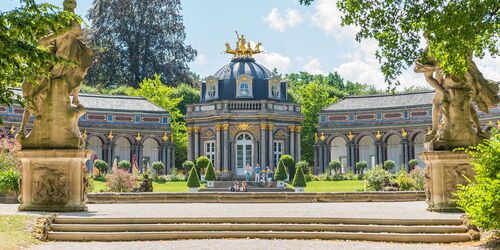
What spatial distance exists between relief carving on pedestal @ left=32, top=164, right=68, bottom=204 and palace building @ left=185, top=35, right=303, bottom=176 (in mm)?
39020

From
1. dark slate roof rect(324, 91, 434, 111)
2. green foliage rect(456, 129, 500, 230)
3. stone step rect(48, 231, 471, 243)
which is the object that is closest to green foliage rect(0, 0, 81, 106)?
stone step rect(48, 231, 471, 243)

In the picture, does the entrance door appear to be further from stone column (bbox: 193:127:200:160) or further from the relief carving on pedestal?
the relief carving on pedestal

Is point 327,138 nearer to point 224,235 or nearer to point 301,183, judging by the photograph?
point 301,183

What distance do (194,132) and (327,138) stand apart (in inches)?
456

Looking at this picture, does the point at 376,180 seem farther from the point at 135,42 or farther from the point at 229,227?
the point at 135,42

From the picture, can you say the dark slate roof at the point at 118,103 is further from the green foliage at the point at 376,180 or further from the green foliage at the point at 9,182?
the green foliage at the point at 9,182

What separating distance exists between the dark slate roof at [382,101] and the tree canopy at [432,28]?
4707 cm

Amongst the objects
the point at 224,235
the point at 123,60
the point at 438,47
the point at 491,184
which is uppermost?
the point at 123,60

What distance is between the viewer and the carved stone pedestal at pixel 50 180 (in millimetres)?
16672

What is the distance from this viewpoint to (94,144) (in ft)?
203

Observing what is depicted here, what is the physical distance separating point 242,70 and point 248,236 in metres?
46.3

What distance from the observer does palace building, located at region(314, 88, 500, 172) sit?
6056 centimetres

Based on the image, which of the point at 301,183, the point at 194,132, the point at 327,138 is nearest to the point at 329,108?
the point at 327,138

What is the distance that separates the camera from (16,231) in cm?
1320
